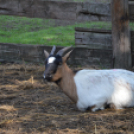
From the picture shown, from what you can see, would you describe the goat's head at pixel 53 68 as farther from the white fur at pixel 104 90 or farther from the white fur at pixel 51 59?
the white fur at pixel 104 90

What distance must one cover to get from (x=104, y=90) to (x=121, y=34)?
1.56 m

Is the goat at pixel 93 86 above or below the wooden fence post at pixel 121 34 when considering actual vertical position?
below

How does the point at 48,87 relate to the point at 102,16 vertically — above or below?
below

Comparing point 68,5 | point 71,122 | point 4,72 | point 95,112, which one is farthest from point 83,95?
point 4,72

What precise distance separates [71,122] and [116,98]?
3.33 feet

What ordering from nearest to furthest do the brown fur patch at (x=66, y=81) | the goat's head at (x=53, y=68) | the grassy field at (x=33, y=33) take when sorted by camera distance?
the goat's head at (x=53, y=68) < the brown fur patch at (x=66, y=81) < the grassy field at (x=33, y=33)

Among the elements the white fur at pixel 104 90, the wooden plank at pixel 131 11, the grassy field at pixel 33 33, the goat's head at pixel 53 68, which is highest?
the wooden plank at pixel 131 11

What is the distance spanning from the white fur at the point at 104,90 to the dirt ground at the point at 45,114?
15 centimetres

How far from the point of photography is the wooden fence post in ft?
17.1

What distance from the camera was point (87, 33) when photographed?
5906mm

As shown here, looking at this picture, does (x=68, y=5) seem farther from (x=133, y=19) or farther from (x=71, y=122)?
(x=71, y=122)

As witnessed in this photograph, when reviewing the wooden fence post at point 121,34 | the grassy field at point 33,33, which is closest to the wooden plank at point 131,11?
the wooden fence post at point 121,34

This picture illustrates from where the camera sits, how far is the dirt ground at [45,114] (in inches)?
131

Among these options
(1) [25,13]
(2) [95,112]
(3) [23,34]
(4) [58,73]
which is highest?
(1) [25,13]
